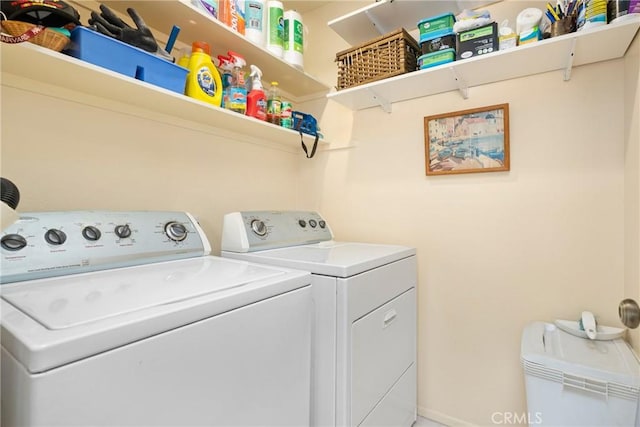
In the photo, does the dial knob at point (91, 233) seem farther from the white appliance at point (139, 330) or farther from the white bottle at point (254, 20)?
the white bottle at point (254, 20)

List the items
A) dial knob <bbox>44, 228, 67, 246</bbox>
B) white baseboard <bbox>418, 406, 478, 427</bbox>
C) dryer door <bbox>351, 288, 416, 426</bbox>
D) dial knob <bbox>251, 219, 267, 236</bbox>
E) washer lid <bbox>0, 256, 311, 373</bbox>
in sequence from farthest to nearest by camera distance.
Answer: white baseboard <bbox>418, 406, 478, 427</bbox> → dial knob <bbox>251, 219, 267, 236</bbox> → dryer door <bbox>351, 288, 416, 426</bbox> → dial knob <bbox>44, 228, 67, 246</bbox> → washer lid <bbox>0, 256, 311, 373</bbox>

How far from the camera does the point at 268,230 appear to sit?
Result: 1.49m

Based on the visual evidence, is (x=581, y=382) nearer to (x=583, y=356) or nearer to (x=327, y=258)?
(x=583, y=356)

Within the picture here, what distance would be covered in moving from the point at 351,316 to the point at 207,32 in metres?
1.34

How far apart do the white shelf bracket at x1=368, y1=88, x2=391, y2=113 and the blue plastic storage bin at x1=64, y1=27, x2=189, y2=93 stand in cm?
94

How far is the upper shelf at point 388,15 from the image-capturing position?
5.18 feet

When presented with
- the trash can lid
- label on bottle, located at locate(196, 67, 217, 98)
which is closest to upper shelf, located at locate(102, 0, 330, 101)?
label on bottle, located at locate(196, 67, 217, 98)

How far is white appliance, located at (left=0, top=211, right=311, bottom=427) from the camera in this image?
492 mm

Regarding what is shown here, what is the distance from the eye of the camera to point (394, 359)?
1.43m

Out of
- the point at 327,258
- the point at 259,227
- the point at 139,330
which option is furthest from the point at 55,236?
the point at 327,258

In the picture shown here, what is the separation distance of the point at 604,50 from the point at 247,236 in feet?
5.31

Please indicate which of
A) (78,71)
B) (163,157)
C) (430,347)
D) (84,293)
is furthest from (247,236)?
(430,347)

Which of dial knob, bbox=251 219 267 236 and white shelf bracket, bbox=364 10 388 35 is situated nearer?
dial knob, bbox=251 219 267 236

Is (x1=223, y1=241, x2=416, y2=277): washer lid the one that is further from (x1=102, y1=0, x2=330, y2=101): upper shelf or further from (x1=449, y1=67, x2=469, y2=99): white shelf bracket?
(x1=102, y1=0, x2=330, y2=101): upper shelf
